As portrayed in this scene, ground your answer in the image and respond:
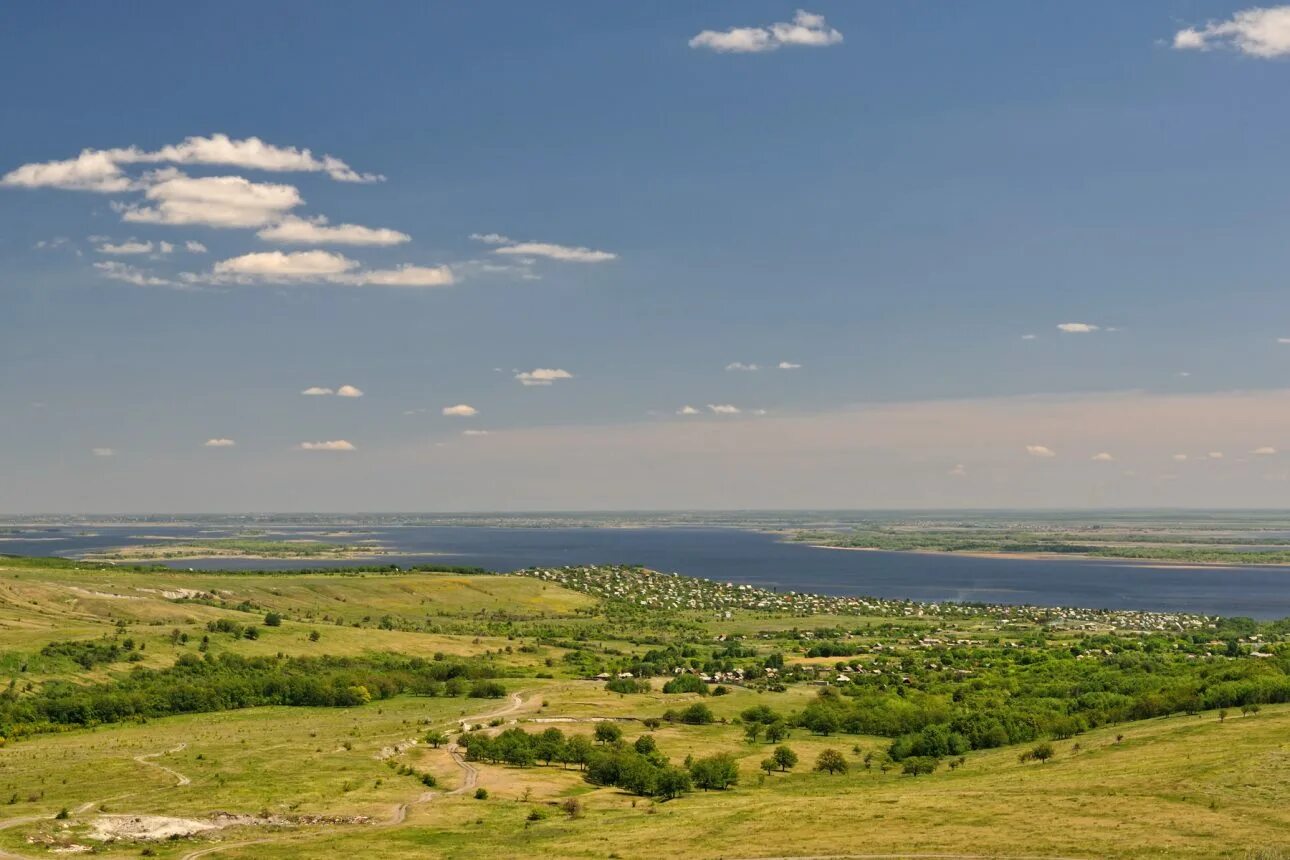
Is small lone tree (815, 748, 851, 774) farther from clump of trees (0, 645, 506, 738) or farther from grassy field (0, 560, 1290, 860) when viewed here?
clump of trees (0, 645, 506, 738)

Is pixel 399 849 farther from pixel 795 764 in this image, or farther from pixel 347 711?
pixel 347 711

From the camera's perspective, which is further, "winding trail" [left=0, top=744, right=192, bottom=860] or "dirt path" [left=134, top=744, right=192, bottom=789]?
"dirt path" [left=134, top=744, right=192, bottom=789]

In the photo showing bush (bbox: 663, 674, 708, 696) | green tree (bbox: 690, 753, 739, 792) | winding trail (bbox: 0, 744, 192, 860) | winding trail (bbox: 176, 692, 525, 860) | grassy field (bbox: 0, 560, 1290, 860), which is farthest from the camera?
bush (bbox: 663, 674, 708, 696)

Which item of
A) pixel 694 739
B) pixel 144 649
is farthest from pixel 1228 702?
pixel 144 649

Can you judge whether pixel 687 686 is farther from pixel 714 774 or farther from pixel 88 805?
pixel 88 805

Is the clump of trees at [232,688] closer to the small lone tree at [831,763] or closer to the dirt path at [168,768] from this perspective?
the dirt path at [168,768]

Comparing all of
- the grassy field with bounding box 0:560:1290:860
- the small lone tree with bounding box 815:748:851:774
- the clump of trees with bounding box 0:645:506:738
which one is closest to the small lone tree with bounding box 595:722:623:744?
the grassy field with bounding box 0:560:1290:860

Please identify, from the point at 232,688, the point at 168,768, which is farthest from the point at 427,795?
the point at 232,688

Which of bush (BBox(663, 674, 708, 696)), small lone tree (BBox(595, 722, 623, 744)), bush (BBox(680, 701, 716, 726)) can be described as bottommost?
bush (BBox(663, 674, 708, 696))
